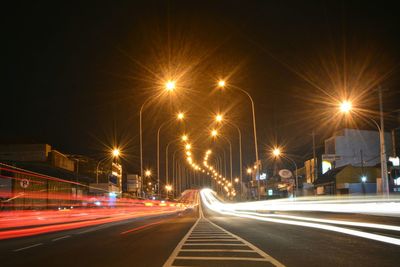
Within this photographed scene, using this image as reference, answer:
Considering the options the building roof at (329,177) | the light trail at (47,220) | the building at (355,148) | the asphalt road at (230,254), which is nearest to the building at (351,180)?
the building roof at (329,177)

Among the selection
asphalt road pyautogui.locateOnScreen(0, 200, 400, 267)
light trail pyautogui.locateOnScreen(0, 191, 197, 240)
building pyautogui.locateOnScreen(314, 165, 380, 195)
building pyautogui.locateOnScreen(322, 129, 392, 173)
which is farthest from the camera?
building pyautogui.locateOnScreen(322, 129, 392, 173)

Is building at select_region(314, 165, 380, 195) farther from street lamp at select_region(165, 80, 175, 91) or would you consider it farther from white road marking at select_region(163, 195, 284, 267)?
white road marking at select_region(163, 195, 284, 267)

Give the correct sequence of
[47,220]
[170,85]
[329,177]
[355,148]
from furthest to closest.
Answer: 1. [355,148]
2. [329,177]
3. [170,85]
4. [47,220]

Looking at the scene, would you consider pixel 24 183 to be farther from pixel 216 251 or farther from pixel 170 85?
pixel 216 251

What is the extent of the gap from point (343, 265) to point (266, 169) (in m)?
121

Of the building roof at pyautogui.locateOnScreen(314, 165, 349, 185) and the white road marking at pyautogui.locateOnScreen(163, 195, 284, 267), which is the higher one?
the building roof at pyautogui.locateOnScreen(314, 165, 349, 185)

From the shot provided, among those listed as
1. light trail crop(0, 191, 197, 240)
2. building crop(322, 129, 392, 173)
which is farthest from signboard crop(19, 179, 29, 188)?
building crop(322, 129, 392, 173)

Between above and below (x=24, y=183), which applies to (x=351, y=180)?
below

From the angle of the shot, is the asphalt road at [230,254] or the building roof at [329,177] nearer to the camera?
the asphalt road at [230,254]

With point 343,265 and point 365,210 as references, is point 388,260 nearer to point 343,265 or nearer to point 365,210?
point 343,265

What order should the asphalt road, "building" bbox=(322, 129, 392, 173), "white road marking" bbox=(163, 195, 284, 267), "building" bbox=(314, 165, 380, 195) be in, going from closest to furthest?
the asphalt road → "white road marking" bbox=(163, 195, 284, 267) → "building" bbox=(314, 165, 380, 195) → "building" bbox=(322, 129, 392, 173)

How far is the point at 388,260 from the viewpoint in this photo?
975 cm

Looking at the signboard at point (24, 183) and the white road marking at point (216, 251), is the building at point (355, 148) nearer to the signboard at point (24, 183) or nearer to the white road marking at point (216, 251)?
the signboard at point (24, 183)

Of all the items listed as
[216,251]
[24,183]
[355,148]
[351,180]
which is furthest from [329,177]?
[216,251]
